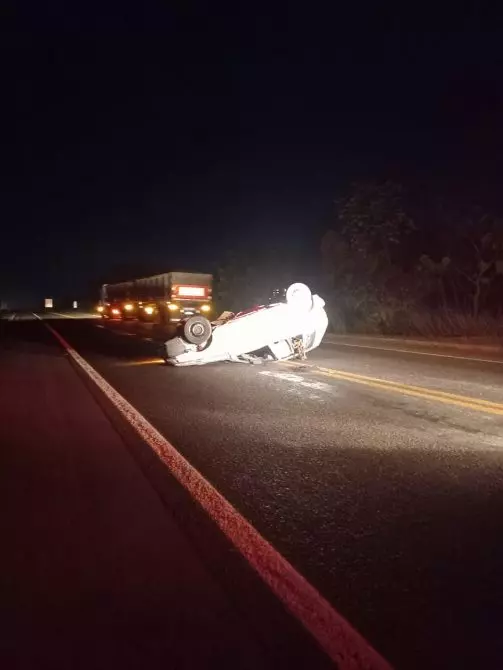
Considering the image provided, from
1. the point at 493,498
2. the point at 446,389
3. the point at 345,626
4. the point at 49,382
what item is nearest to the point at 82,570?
the point at 345,626

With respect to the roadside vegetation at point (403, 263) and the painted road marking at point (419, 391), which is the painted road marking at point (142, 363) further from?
the roadside vegetation at point (403, 263)

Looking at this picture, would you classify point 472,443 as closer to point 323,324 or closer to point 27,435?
point 27,435

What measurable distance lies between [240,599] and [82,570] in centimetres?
112

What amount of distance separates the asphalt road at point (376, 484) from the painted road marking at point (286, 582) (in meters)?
0.08

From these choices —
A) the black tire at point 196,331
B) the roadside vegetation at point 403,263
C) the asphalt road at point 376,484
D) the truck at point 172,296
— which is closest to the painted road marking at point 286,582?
the asphalt road at point 376,484

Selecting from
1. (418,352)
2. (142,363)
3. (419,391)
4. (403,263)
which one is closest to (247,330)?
(142,363)

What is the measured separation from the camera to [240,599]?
176 inches

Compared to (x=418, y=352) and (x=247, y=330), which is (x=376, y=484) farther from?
(x=418, y=352)

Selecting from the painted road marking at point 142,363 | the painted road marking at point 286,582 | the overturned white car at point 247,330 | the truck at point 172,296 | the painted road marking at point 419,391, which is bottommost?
the painted road marking at point 286,582

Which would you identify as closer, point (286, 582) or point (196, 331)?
point (286, 582)

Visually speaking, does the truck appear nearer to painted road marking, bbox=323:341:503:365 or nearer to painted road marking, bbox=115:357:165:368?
painted road marking, bbox=323:341:503:365

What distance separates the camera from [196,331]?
A: 17.8 metres

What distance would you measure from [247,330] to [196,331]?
3.84 ft

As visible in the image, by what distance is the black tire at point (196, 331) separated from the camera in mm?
17611
